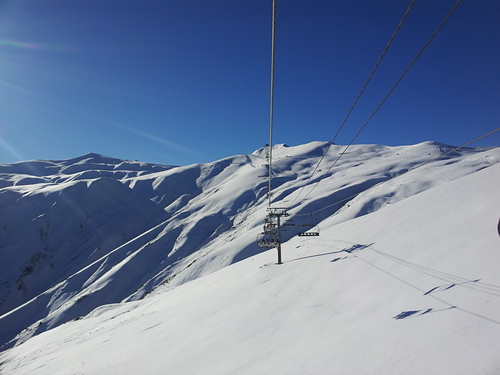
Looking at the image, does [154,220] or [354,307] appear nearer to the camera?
[354,307]

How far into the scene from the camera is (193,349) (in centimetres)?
1232

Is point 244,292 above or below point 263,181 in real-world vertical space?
below

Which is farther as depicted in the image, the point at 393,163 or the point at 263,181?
the point at 263,181

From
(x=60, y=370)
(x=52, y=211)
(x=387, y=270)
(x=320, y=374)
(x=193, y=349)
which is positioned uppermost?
(x=52, y=211)

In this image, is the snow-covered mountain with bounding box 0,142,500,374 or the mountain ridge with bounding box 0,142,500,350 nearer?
the snow-covered mountain with bounding box 0,142,500,374

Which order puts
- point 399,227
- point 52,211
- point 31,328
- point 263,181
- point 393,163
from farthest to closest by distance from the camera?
point 52,211 < point 263,181 < point 393,163 < point 31,328 < point 399,227

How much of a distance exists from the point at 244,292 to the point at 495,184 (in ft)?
57.5

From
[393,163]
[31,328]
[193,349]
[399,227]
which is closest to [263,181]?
[393,163]

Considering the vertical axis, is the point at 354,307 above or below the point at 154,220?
below

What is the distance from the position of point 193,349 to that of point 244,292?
6.61 meters

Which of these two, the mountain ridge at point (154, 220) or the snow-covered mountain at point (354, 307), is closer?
the snow-covered mountain at point (354, 307)

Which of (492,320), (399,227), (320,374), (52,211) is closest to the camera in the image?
(492,320)

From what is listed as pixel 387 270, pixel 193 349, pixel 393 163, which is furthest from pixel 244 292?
pixel 393 163

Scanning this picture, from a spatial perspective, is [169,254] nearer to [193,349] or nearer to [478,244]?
[193,349]
